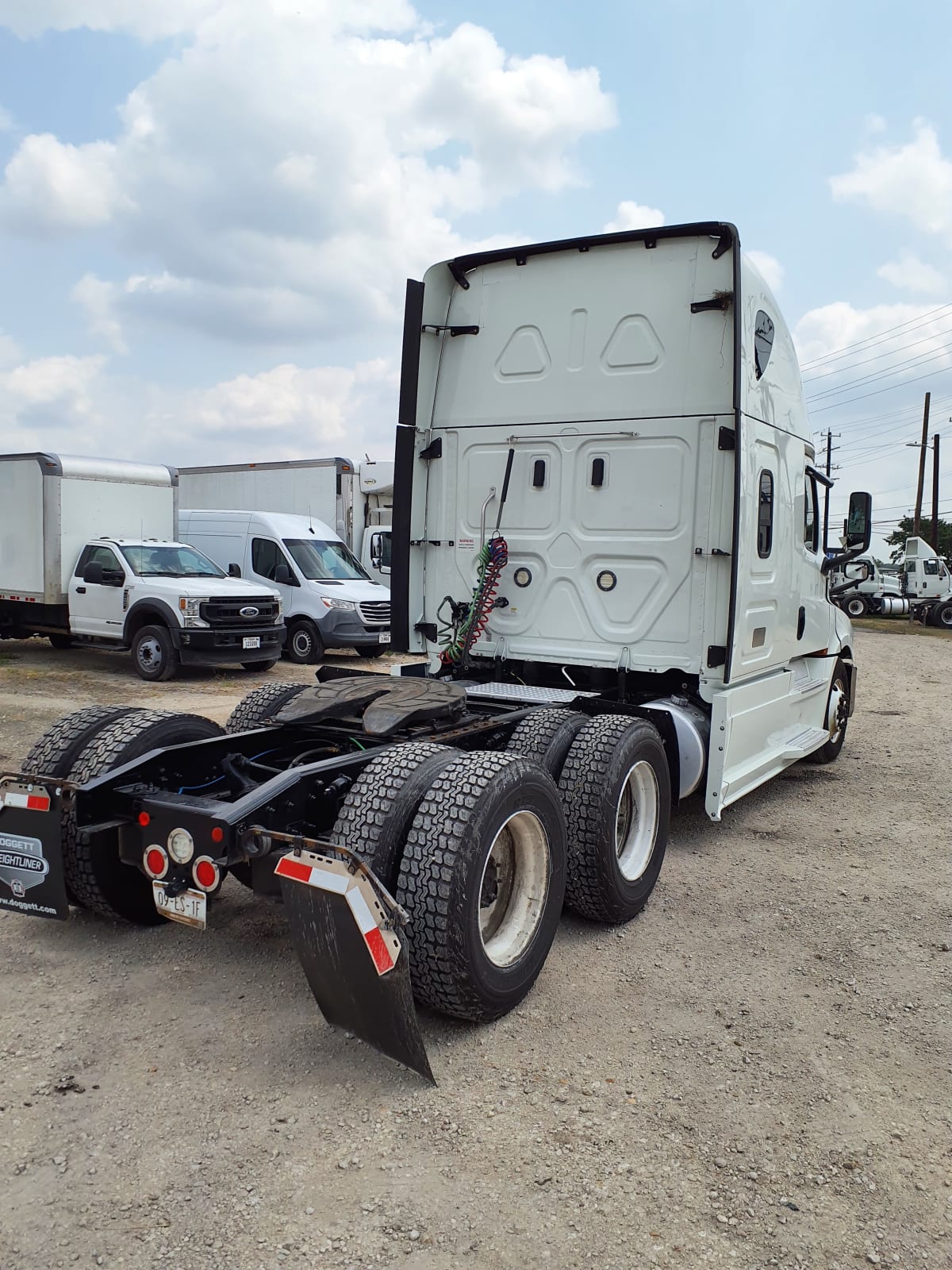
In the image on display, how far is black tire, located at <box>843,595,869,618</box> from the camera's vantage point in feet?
103

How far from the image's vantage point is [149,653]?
1281cm

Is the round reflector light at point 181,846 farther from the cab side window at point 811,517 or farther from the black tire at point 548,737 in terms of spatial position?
the cab side window at point 811,517

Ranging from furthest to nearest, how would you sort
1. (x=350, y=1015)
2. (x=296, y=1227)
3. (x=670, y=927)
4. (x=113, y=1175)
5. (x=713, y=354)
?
(x=713, y=354) → (x=670, y=927) → (x=350, y=1015) → (x=113, y=1175) → (x=296, y=1227)

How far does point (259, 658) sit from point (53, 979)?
9337 millimetres

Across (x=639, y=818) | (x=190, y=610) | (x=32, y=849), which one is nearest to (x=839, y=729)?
(x=639, y=818)

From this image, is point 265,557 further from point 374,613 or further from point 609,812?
point 609,812

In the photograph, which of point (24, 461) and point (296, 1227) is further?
point (24, 461)

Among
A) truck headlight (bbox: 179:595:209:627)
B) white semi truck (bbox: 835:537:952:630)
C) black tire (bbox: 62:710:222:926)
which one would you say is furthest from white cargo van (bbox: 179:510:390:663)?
white semi truck (bbox: 835:537:952:630)

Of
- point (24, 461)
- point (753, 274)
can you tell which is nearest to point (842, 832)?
point (753, 274)

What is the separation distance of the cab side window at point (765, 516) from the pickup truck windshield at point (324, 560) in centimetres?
967

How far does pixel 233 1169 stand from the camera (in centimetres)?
275

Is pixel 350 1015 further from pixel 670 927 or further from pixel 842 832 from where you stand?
pixel 842 832

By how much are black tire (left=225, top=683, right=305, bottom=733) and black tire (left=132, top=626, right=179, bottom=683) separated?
7.48 m

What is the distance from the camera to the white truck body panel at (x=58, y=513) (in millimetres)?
13664
